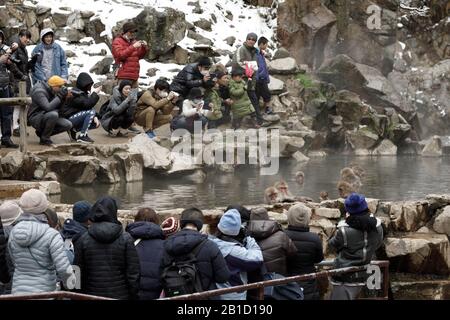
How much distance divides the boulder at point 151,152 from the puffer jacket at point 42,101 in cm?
151

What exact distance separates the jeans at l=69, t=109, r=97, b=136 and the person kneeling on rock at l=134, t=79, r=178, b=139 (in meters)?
1.43

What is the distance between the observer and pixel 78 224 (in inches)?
277

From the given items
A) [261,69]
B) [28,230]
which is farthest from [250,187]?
[28,230]

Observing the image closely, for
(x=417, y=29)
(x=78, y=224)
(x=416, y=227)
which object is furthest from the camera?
(x=417, y=29)

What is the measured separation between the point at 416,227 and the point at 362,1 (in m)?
15.4

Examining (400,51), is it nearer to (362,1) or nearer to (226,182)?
(362,1)

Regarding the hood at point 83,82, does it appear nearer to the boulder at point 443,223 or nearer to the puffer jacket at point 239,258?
the boulder at point 443,223

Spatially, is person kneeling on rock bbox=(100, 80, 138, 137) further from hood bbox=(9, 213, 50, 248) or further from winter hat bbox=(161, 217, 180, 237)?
hood bbox=(9, 213, 50, 248)

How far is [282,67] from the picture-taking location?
20.3 m

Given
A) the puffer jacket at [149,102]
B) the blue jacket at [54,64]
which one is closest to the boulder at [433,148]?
the puffer jacket at [149,102]

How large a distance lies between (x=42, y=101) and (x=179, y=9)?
10058 millimetres

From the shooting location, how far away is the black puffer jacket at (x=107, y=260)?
6363mm

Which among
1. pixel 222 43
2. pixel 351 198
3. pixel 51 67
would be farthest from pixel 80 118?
pixel 222 43

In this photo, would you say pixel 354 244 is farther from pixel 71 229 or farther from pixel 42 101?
pixel 42 101
